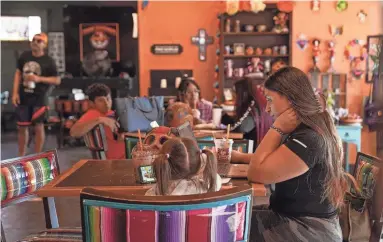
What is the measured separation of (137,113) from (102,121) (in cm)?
47

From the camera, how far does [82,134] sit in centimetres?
350

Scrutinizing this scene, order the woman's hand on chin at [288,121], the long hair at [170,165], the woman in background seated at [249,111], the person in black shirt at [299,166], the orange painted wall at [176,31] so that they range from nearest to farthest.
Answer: the long hair at [170,165], the person in black shirt at [299,166], the woman's hand on chin at [288,121], the woman in background seated at [249,111], the orange painted wall at [176,31]

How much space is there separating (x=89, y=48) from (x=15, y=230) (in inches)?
316

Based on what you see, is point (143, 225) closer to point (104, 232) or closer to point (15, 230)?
point (104, 232)

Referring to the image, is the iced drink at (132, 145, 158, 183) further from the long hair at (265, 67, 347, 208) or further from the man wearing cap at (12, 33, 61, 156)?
the man wearing cap at (12, 33, 61, 156)

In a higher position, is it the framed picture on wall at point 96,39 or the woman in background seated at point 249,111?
the framed picture on wall at point 96,39

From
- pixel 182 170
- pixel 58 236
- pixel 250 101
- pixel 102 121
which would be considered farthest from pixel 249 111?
pixel 182 170

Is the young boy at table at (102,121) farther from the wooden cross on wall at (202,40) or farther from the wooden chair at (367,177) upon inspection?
the wooden cross on wall at (202,40)

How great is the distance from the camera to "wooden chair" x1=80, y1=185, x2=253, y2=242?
4.35ft

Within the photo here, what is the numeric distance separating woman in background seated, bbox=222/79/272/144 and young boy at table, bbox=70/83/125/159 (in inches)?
38.1

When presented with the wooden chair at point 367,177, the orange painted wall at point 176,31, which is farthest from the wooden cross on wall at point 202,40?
the wooden chair at point 367,177

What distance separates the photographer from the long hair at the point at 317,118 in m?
1.91

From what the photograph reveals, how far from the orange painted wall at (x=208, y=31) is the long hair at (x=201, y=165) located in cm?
531

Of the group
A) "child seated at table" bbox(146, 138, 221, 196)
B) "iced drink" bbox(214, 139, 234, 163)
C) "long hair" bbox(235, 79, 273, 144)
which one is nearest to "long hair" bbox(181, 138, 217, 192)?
"child seated at table" bbox(146, 138, 221, 196)
